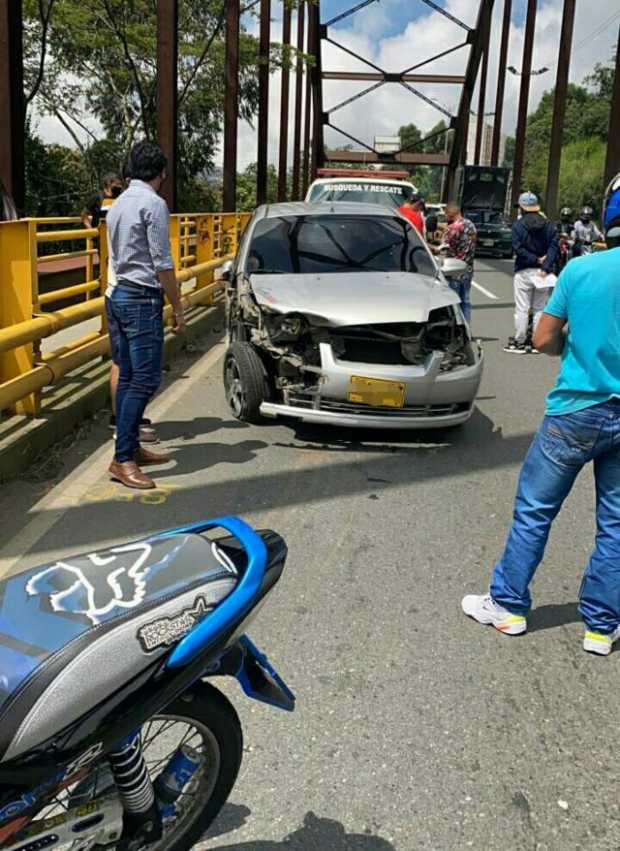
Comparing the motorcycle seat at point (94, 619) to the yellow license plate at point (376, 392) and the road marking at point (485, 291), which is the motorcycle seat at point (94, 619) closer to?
the yellow license plate at point (376, 392)

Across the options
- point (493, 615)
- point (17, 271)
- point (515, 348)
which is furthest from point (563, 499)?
point (515, 348)

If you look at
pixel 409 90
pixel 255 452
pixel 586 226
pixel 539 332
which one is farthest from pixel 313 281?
pixel 409 90

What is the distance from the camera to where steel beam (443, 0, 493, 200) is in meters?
47.5

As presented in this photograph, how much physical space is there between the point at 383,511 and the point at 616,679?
1.91 metres

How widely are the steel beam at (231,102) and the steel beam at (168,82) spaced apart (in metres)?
5.94

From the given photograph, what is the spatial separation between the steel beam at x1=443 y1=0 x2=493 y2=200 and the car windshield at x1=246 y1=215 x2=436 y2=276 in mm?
41013

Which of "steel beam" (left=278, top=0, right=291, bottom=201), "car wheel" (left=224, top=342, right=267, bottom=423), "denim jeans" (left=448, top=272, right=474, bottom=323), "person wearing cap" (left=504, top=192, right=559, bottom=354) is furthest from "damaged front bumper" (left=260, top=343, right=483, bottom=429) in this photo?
"steel beam" (left=278, top=0, right=291, bottom=201)

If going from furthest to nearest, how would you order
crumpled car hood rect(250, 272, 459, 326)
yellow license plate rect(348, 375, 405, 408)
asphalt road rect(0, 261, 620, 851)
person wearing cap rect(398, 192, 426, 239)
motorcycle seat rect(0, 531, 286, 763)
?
person wearing cap rect(398, 192, 426, 239) < crumpled car hood rect(250, 272, 459, 326) < yellow license plate rect(348, 375, 405, 408) < asphalt road rect(0, 261, 620, 851) < motorcycle seat rect(0, 531, 286, 763)

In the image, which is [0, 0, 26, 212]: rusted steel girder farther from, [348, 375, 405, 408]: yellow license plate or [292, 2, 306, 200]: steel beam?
Result: [292, 2, 306, 200]: steel beam

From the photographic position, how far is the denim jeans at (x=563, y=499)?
3.25 metres

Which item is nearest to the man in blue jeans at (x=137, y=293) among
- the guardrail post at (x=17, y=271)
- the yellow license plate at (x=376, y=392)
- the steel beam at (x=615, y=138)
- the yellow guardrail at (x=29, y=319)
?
the yellow guardrail at (x=29, y=319)

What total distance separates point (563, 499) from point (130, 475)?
2.73 m

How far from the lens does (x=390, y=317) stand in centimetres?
593

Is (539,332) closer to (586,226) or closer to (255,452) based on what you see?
(255,452)
